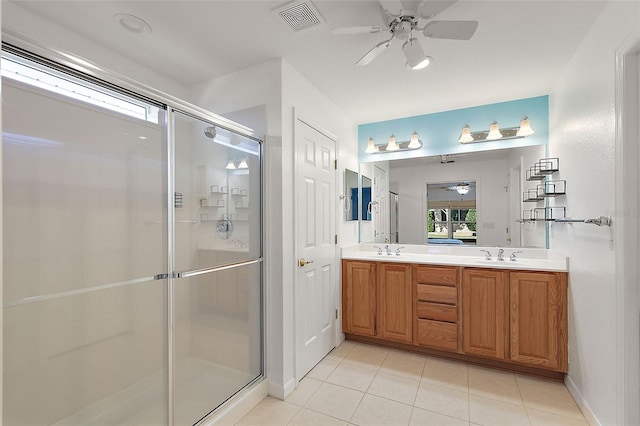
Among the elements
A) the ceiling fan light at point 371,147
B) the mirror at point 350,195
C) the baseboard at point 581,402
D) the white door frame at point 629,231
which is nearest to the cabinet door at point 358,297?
the mirror at point 350,195

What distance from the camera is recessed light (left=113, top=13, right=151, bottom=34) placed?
1.84 m

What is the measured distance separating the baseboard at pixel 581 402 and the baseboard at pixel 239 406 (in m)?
2.12

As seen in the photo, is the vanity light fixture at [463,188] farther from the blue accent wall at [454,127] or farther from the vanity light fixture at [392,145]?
the vanity light fixture at [392,145]

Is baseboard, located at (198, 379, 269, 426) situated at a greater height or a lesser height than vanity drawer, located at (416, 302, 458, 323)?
lesser

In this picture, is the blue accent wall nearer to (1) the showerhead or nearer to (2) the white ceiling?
(2) the white ceiling

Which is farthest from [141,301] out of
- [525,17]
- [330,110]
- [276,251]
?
[525,17]

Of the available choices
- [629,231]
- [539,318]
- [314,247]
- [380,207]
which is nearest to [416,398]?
[539,318]

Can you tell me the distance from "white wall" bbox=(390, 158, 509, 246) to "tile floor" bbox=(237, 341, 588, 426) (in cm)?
130

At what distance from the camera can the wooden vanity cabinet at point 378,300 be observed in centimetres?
297

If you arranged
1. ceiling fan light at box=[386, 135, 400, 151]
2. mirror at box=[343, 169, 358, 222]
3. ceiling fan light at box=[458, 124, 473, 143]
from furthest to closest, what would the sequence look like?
ceiling fan light at box=[386, 135, 400, 151]
mirror at box=[343, 169, 358, 222]
ceiling fan light at box=[458, 124, 473, 143]

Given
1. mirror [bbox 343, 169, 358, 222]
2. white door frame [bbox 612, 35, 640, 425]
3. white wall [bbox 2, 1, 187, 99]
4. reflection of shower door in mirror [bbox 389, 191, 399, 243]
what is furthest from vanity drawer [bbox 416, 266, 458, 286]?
white wall [bbox 2, 1, 187, 99]

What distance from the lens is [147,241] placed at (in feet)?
5.49

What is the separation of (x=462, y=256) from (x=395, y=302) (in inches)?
34.9

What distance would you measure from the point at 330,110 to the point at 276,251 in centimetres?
156
